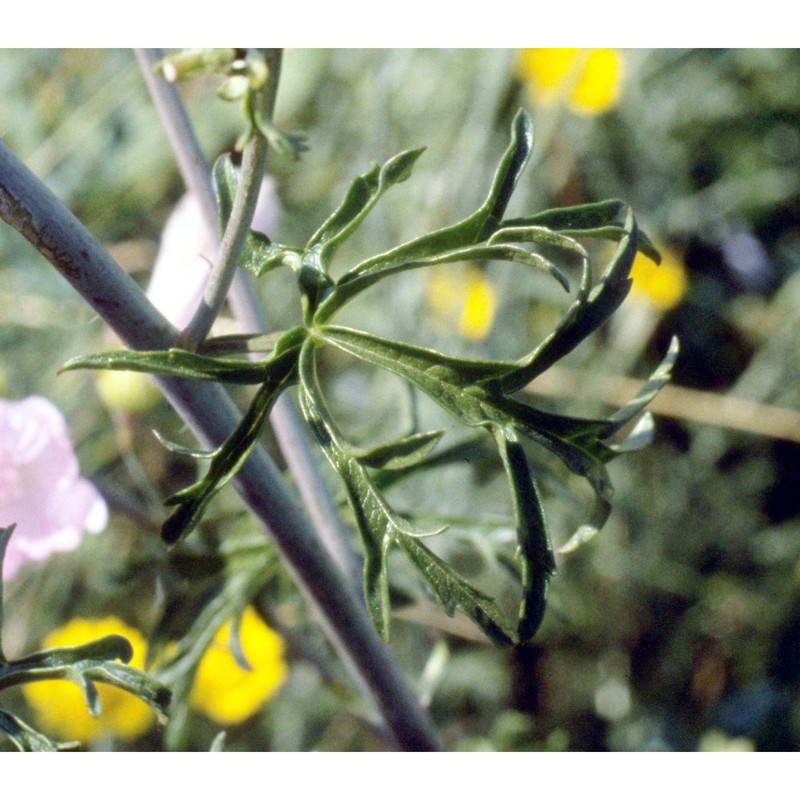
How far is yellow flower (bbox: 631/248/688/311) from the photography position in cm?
156

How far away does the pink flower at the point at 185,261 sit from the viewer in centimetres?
64

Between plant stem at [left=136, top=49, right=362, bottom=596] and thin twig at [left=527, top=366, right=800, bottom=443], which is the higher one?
thin twig at [left=527, top=366, right=800, bottom=443]

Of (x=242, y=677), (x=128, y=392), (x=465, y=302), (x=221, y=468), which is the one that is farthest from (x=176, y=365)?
(x=465, y=302)

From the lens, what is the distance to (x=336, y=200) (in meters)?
1.63

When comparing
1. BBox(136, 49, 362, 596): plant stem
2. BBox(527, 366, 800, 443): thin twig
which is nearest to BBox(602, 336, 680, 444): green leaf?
BBox(136, 49, 362, 596): plant stem

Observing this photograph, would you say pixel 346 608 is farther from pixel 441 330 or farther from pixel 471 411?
pixel 441 330

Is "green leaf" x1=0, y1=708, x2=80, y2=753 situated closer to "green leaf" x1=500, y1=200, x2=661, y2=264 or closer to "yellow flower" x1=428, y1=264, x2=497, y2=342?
"green leaf" x1=500, y1=200, x2=661, y2=264

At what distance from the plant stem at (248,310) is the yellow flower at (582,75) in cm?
100

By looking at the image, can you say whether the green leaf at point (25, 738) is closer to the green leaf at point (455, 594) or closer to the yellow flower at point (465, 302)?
the green leaf at point (455, 594)

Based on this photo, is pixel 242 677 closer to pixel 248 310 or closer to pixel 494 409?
pixel 248 310

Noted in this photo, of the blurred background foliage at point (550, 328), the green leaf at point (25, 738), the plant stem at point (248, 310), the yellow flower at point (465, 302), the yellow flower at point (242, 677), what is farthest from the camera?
the yellow flower at point (465, 302)

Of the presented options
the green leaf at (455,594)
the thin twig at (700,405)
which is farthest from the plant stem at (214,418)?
the thin twig at (700,405)

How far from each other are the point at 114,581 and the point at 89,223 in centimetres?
108

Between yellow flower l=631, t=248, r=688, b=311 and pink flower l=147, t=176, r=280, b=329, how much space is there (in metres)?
0.93
